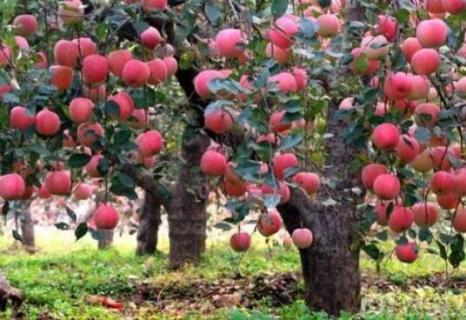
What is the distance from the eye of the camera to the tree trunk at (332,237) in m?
4.39

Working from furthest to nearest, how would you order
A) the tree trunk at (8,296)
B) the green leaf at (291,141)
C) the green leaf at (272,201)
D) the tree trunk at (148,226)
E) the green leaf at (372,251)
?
1. the tree trunk at (148,226)
2. the tree trunk at (8,296)
3. the green leaf at (372,251)
4. the green leaf at (291,141)
5. the green leaf at (272,201)

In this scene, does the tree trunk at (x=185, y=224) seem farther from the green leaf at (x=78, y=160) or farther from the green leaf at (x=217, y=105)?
the green leaf at (x=217, y=105)

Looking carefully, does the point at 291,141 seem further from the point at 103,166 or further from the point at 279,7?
the point at 103,166

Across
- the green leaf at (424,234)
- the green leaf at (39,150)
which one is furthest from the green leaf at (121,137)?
the green leaf at (424,234)

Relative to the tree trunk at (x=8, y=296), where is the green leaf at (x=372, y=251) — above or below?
above

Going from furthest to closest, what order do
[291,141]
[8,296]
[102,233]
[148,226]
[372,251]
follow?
[148,226] < [8,296] < [372,251] < [102,233] < [291,141]

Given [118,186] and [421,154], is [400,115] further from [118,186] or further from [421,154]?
[118,186]

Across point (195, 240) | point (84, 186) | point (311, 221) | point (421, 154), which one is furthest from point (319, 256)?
point (195, 240)

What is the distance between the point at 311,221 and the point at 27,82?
236cm

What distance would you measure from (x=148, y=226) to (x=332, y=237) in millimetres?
4419

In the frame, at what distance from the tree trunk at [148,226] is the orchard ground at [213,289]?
303 millimetres

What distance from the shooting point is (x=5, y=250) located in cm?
1168

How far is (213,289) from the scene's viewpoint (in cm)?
594

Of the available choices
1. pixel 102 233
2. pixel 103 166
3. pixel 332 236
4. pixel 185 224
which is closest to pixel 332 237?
pixel 332 236
